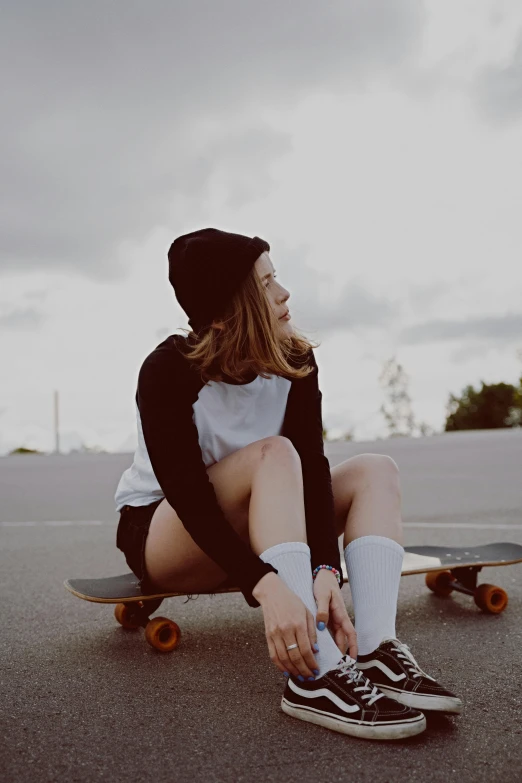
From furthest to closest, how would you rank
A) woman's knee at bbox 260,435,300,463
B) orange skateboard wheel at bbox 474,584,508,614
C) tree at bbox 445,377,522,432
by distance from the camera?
tree at bbox 445,377,522,432 < orange skateboard wheel at bbox 474,584,508,614 < woman's knee at bbox 260,435,300,463

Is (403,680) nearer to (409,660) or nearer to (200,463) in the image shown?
(409,660)

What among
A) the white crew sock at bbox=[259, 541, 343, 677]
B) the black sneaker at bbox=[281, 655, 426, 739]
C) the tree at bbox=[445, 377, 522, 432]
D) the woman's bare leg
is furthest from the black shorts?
the tree at bbox=[445, 377, 522, 432]

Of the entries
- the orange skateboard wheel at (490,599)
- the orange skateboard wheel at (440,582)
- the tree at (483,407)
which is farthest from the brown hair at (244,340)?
the tree at (483,407)

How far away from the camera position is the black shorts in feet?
8.02

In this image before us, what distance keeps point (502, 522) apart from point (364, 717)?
394 centimetres

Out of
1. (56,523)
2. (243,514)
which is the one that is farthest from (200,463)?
→ (56,523)

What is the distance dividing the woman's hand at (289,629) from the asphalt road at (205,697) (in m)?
0.16

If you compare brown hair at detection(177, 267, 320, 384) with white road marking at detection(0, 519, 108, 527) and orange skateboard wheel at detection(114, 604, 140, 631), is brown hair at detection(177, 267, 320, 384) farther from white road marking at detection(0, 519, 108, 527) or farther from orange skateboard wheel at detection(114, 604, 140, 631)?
white road marking at detection(0, 519, 108, 527)

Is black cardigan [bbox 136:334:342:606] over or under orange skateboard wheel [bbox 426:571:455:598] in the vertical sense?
over

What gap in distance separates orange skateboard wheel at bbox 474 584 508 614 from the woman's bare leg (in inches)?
43.8

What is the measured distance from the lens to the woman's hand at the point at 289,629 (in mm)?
1830

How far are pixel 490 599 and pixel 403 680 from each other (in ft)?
3.71

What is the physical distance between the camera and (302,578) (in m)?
1.94

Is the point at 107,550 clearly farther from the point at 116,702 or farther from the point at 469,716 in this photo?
the point at 469,716
